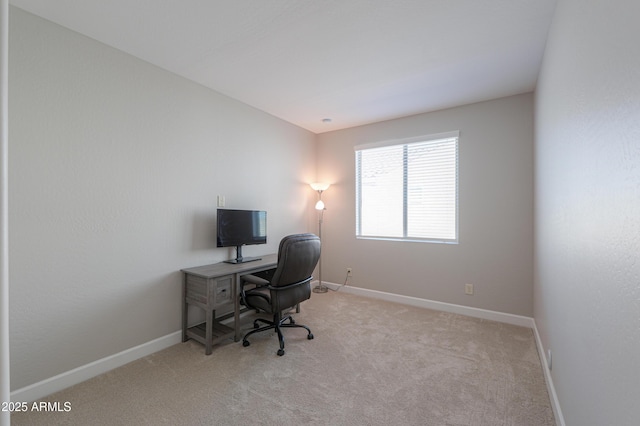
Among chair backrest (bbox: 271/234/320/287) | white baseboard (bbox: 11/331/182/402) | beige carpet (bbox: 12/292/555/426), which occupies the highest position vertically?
chair backrest (bbox: 271/234/320/287)

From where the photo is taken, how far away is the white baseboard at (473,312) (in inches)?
75.2

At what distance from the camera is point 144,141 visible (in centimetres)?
247

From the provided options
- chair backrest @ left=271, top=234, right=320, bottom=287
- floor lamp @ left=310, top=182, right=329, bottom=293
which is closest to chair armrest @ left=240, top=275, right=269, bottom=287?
chair backrest @ left=271, top=234, right=320, bottom=287

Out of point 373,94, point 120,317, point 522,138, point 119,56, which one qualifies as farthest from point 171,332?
point 522,138

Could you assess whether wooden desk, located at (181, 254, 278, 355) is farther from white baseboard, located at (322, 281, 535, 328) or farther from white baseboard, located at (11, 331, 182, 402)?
white baseboard, located at (322, 281, 535, 328)

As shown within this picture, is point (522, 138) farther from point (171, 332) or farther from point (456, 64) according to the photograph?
point (171, 332)

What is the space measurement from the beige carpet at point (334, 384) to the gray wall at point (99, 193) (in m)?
0.44

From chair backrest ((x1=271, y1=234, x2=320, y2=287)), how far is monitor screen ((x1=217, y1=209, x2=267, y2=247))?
Answer: 79 cm

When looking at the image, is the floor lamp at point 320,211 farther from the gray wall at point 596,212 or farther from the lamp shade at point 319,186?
the gray wall at point 596,212

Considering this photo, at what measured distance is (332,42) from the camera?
2186 mm

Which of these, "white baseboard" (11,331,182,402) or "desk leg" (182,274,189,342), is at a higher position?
"desk leg" (182,274,189,342)

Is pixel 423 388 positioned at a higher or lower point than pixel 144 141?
lower

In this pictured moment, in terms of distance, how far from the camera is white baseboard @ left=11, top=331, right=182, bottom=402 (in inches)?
72.8

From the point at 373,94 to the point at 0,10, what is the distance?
2940mm
